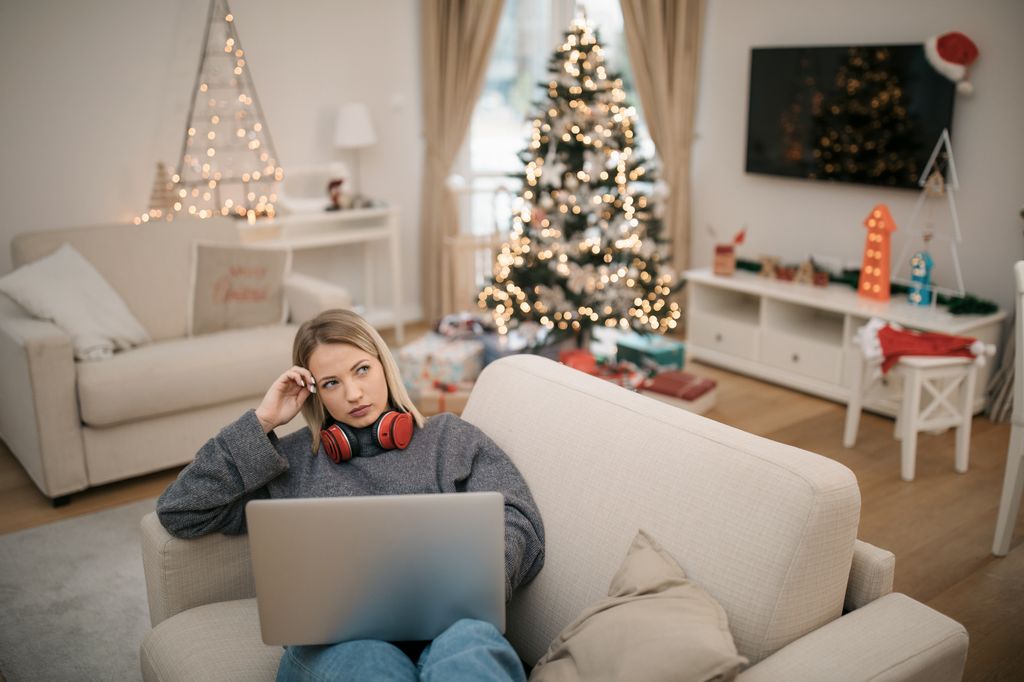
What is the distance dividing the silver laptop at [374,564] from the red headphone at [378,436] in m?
0.42

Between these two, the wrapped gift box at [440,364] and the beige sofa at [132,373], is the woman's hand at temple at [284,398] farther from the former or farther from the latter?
the wrapped gift box at [440,364]

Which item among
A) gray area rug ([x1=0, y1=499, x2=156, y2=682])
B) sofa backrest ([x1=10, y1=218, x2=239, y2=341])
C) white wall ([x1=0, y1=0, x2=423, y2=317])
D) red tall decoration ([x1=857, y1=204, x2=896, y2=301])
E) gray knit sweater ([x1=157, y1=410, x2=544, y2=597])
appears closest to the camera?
gray knit sweater ([x1=157, y1=410, x2=544, y2=597])

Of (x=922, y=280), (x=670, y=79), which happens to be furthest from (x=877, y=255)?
(x=670, y=79)

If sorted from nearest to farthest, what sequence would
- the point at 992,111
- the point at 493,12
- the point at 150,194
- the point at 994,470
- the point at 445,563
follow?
the point at 445,563 → the point at 994,470 → the point at 992,111 → the point at 150,194 → the point at 493,12

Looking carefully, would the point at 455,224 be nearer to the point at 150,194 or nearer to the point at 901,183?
the point at 150,194

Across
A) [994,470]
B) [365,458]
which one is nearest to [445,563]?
[365,458]

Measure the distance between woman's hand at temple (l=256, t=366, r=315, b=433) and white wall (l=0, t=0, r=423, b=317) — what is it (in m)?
3.07

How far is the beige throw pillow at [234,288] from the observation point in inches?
147

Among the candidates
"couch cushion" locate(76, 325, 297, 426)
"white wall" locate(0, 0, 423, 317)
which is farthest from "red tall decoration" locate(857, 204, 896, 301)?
"white wall" locate(0, 0, 423, 317)

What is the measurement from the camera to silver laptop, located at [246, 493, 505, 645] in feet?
4.58

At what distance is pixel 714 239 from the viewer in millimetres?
5246

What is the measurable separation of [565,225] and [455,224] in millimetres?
1383

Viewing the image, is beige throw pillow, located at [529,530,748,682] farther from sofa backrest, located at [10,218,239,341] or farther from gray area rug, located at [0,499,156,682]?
sofa backrest, located at [10,218,239,341]

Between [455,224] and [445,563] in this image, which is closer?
[445,563]
